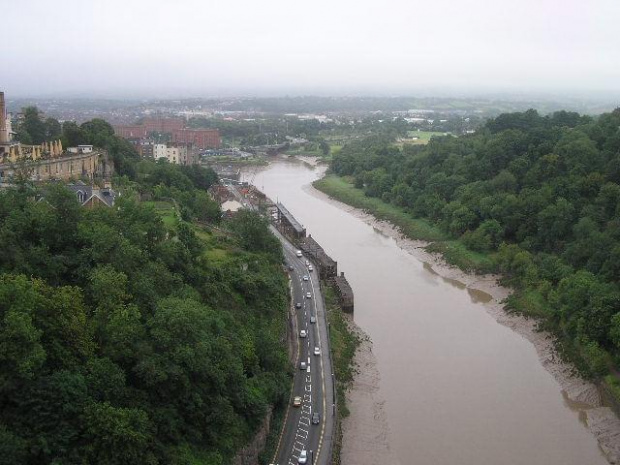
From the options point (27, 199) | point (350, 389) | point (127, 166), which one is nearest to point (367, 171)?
point (127, 166)

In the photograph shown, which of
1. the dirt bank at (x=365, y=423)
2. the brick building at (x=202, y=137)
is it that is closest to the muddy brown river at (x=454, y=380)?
the dirt bank at (x=365, y=423)

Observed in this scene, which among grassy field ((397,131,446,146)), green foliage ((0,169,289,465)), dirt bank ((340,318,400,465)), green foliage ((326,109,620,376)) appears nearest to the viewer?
green foliage ((0,169,289,465))

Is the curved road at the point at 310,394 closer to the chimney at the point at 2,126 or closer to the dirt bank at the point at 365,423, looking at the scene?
the dirt bank at the point at 365,423

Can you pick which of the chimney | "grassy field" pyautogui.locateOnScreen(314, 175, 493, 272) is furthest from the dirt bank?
the chimney

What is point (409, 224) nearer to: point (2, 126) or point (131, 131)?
point (2, 126)

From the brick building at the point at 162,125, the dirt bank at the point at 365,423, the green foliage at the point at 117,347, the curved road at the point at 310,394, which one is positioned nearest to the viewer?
the green foliage at the point at 117,347

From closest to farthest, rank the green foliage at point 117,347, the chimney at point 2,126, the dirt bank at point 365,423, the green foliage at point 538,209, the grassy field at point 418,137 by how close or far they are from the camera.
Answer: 1. the green foliage at point 117,347
2. the dirt bank at point 365,423
3. the green foliage at point 538,209
4. the chimney at point 2,126
5. the grassy field at point 418,137

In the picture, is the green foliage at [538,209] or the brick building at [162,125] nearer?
the green foliage at [538,209]

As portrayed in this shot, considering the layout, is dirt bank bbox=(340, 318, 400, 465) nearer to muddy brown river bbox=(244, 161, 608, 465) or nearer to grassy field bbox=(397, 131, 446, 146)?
muddy brown river bbox=(244, 161, 608, 465)
